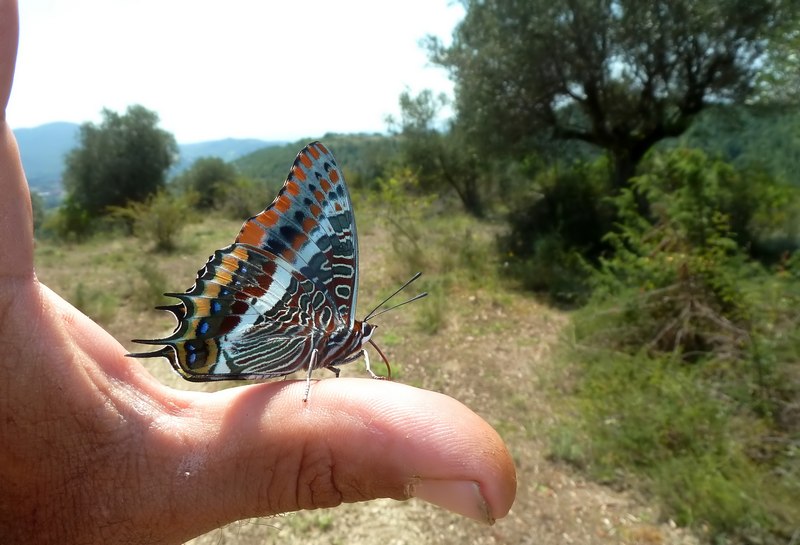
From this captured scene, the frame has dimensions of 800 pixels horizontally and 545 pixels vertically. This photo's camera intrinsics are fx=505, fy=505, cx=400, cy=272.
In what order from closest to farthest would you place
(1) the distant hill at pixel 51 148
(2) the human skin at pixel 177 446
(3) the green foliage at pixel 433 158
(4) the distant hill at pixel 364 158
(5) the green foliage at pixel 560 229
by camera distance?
(2) the human skin at pixel 177 446
(5) the green foliage at pixel 560 229
(3) the green foliage at pixel 433 158
(4) the distant hill at pixel 364 158
(1) the distant hill at pixel 51 148

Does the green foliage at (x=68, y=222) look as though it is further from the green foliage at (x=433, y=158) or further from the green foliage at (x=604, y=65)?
the green foliage at (x=604, y=65)

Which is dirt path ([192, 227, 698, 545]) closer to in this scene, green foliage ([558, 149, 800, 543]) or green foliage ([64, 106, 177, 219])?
Answer: green foliage ([558, 149, 800, 543])

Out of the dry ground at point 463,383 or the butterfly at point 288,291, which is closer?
the butterfly at point 288,291

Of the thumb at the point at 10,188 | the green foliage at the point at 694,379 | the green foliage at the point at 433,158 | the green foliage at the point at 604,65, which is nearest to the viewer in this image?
the thumb at the point at 10,188

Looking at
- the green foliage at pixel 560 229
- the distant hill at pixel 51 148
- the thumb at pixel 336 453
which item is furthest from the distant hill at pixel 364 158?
the distant hill at pixel 51 148

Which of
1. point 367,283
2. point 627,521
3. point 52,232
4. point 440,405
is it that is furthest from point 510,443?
point 52,232

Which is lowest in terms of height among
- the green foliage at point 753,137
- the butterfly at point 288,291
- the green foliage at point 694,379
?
the green foliage at point 694,379

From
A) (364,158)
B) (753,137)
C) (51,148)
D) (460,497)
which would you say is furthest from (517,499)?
(51,148)

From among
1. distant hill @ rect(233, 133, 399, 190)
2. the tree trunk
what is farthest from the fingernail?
distant hill @ rect(233, 133, 399, 190)
